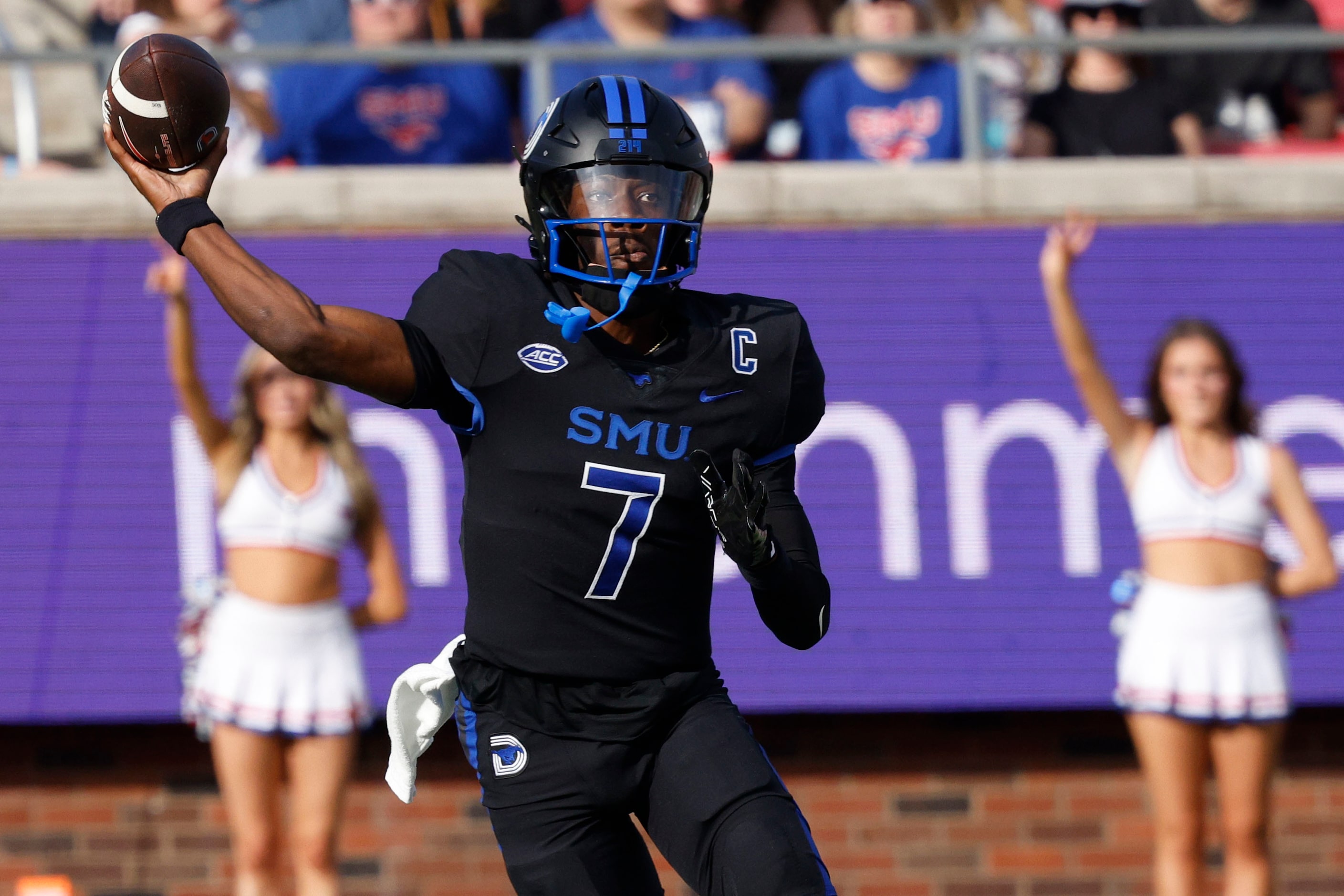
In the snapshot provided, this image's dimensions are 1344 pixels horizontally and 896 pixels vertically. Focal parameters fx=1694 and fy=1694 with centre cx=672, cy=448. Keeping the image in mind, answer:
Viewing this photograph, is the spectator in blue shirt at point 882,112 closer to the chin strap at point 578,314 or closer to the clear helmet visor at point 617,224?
the clear helmet visor at point 617,224

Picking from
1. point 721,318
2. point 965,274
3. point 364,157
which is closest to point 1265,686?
point 965,274

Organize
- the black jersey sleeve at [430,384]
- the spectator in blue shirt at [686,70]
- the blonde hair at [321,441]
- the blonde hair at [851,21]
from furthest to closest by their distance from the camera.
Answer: the blonde hair at [851,21], the spectator in blue shirt at [686,70], the blonde hair at [321,441], the black jersey sleeve at [430,384]

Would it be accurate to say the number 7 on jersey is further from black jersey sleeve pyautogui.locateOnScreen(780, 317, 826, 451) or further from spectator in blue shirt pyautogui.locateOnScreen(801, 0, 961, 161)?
spectator in blue shirt pyautogui.locateOnScreen(801, 0, 961, 161)

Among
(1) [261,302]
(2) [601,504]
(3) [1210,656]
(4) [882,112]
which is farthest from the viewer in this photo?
(4) [882,112]

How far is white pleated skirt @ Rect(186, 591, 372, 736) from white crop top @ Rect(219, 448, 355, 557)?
0.22 metres

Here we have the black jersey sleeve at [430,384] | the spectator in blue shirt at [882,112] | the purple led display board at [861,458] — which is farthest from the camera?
the spectator in blue shirt at [882,112]

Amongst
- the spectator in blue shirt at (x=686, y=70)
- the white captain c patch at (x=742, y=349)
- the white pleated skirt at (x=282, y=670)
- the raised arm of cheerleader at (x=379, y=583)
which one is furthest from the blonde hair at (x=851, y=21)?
the white captain c patch at (x=742, y=349)

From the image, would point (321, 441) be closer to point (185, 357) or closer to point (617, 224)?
point (185, 357)

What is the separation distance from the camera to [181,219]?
3.11m

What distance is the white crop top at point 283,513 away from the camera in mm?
6578

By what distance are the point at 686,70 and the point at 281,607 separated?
2785 millimetres

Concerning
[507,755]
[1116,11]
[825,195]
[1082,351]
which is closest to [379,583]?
[825,195]

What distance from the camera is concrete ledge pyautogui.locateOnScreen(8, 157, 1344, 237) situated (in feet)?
22.9

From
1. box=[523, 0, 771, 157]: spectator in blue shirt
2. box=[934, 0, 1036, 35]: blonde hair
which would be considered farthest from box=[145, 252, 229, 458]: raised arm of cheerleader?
box=[934, 0, 1036, 35]: blonde hair
